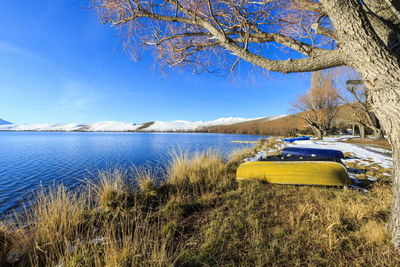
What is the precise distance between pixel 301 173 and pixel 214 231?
277 centimetres

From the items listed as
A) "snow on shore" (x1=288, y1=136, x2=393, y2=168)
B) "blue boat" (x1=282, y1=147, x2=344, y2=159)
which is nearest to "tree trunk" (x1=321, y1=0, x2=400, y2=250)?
"blue boat" (x1=282, y1=147, x2=344, y2=159)

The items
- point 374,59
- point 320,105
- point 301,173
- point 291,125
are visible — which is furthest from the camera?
point 291,125

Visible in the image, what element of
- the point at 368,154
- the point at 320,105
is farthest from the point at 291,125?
the point at 368,154

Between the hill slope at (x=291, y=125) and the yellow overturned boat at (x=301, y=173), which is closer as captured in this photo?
the yellow overturned boat at (x=301, y=173)

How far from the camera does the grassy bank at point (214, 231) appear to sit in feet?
5.52

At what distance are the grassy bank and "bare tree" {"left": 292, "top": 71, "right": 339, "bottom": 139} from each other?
55.4ft

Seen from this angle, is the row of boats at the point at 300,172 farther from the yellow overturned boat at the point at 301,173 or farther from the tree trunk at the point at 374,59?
the tree trunk at the point at 374,59

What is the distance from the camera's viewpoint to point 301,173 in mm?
3695

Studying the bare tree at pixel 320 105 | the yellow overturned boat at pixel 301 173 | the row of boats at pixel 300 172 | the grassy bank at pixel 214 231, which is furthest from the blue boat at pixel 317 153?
the bare tree at pixel 320 105

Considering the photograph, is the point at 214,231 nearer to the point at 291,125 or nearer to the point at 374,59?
the point at 374,59

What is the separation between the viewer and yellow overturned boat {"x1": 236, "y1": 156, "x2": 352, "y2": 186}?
11.5 ft

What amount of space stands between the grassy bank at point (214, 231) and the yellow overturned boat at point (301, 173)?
20 cm

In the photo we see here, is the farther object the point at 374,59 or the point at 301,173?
the point at 301,173

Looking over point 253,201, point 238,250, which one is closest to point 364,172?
point 253,201
